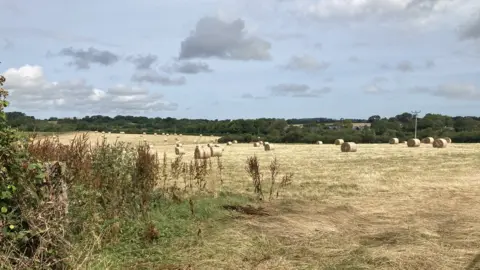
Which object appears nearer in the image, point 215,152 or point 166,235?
point 166,235

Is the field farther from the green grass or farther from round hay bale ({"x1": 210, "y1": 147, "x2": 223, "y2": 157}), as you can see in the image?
round hay bale ({"x1": 210, "y1": 147, "x2": 223, "y2": 157})

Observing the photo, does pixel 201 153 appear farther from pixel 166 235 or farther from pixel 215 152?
pixel 166 235

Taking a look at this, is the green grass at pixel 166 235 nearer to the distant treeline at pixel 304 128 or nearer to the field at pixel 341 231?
the field at pixel 341 231

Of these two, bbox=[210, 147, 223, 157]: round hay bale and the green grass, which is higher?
bbox=[210, 147, 223, 157]: round hay bale

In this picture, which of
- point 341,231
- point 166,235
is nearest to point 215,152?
point 341,231

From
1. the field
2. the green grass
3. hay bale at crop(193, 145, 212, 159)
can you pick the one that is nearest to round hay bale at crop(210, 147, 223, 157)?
hay bale at crop(193, 145, 212, 159)

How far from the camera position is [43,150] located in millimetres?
8555

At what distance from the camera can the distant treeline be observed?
65.9 meters

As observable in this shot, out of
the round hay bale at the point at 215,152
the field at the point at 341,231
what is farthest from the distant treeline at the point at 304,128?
the field at the point at 341,231

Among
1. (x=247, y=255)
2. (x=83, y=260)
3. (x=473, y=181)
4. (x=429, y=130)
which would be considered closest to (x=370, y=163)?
(x=473, y=181)

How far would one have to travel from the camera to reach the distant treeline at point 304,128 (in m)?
65.9

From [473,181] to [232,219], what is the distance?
35.1ft

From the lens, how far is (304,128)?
3123 inches

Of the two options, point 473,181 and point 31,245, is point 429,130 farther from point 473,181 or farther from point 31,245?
point 31,245
